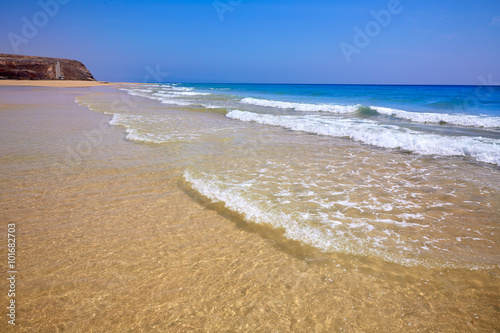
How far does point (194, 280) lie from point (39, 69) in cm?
8685

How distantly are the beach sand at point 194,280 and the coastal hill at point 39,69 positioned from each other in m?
80.4

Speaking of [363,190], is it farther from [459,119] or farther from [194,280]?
[459,119]

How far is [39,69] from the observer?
66438 mm

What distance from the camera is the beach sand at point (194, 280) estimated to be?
2146mm

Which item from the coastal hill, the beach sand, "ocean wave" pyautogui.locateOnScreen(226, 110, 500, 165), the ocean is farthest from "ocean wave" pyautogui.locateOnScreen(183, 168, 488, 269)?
the coastal hill

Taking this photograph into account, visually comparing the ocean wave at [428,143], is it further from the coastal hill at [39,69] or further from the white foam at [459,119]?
the coastal hill at [39,69]

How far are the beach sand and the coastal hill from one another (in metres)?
80.4

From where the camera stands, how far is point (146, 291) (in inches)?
95.1

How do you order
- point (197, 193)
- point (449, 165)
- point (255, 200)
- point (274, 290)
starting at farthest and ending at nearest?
1. point (449, 165)
2. point (197, 193)
3. point (255, 200)
4. point (274, 290)

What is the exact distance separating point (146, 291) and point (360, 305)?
193cm

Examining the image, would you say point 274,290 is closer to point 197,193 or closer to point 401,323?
point 401,323

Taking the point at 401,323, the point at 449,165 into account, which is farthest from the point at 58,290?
the point at 449,165

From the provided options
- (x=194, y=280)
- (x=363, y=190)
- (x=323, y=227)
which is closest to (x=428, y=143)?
(x=363, y=190)

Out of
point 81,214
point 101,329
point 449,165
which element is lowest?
point 101,329
